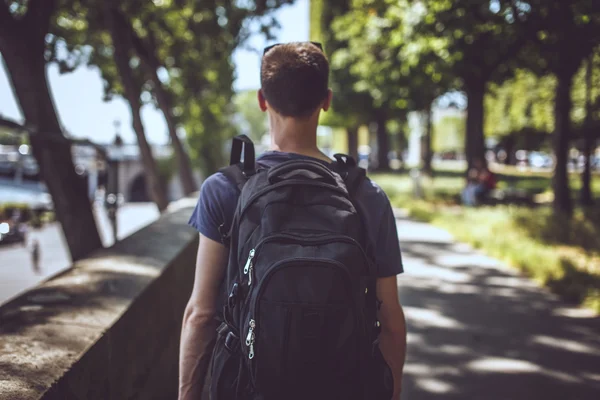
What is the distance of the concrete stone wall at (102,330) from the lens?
2.53 metres

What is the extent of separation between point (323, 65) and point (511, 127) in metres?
59.4

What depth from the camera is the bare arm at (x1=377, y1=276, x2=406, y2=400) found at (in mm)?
2141

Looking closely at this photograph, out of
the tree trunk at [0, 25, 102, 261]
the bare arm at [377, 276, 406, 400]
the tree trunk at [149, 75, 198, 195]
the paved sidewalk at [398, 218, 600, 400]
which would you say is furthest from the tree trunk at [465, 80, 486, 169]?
the bare arm at [377, 276, 406, 400]

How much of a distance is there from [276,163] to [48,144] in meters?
6.44

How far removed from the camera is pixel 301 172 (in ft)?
6.16

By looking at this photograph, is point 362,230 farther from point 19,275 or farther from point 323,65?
point 19,275

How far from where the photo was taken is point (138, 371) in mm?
3770

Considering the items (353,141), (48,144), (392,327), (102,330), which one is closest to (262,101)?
(392,327)

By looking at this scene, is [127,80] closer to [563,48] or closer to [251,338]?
[563,48]

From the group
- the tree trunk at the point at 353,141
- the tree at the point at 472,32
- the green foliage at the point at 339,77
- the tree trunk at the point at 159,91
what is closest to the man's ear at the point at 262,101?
the tree at the point at 472,32

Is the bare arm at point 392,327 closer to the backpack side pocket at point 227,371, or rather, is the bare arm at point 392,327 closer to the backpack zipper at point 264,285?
the backpack zipper at point 264,285

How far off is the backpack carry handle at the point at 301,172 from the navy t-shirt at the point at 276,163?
15 cm

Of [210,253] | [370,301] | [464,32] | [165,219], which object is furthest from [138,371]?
[464,32]

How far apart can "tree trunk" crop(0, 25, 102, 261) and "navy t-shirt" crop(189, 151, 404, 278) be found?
18.9ft
